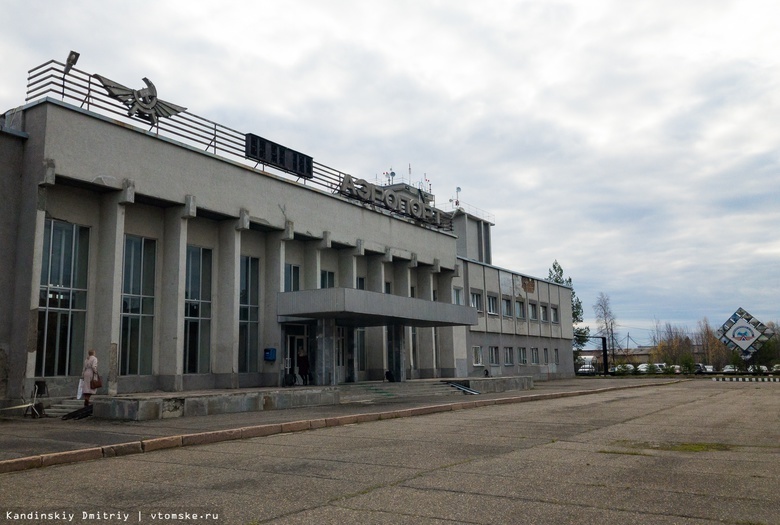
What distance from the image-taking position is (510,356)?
50156 millimetres

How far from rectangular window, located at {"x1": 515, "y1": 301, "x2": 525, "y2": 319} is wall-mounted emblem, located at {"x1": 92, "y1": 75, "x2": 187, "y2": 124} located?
34.3 meters

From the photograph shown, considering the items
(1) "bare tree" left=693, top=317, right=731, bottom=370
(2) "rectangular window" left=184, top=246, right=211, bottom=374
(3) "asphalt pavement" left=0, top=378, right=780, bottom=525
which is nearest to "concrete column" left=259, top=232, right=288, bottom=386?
(2) "rectangular window" left=184, top=246, right=211, bottom=374

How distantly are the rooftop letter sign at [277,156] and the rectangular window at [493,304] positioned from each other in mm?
21557

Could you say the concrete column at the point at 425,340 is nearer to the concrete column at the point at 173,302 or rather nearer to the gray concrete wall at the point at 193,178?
the gray concrete wall at the point at 193,178

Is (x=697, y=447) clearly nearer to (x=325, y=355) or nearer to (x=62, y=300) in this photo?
(x=325, y=355)

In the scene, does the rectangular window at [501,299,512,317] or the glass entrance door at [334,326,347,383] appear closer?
the glass entrance door at [334,326,347,383]

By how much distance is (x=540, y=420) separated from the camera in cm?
1681

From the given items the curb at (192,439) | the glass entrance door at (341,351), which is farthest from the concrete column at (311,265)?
the curb at (192,439)

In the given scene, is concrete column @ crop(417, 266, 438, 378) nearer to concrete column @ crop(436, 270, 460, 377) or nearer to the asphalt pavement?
concrete column @ crop(436, 270, 460, 377)

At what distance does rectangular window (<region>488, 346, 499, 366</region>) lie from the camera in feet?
154

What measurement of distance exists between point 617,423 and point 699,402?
33.4 feet

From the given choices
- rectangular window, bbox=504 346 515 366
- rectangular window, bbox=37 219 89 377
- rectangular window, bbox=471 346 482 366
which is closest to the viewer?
rectangular window, bbox=37 219 89 377

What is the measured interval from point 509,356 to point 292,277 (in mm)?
Answer: 25093

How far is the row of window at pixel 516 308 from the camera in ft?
150
